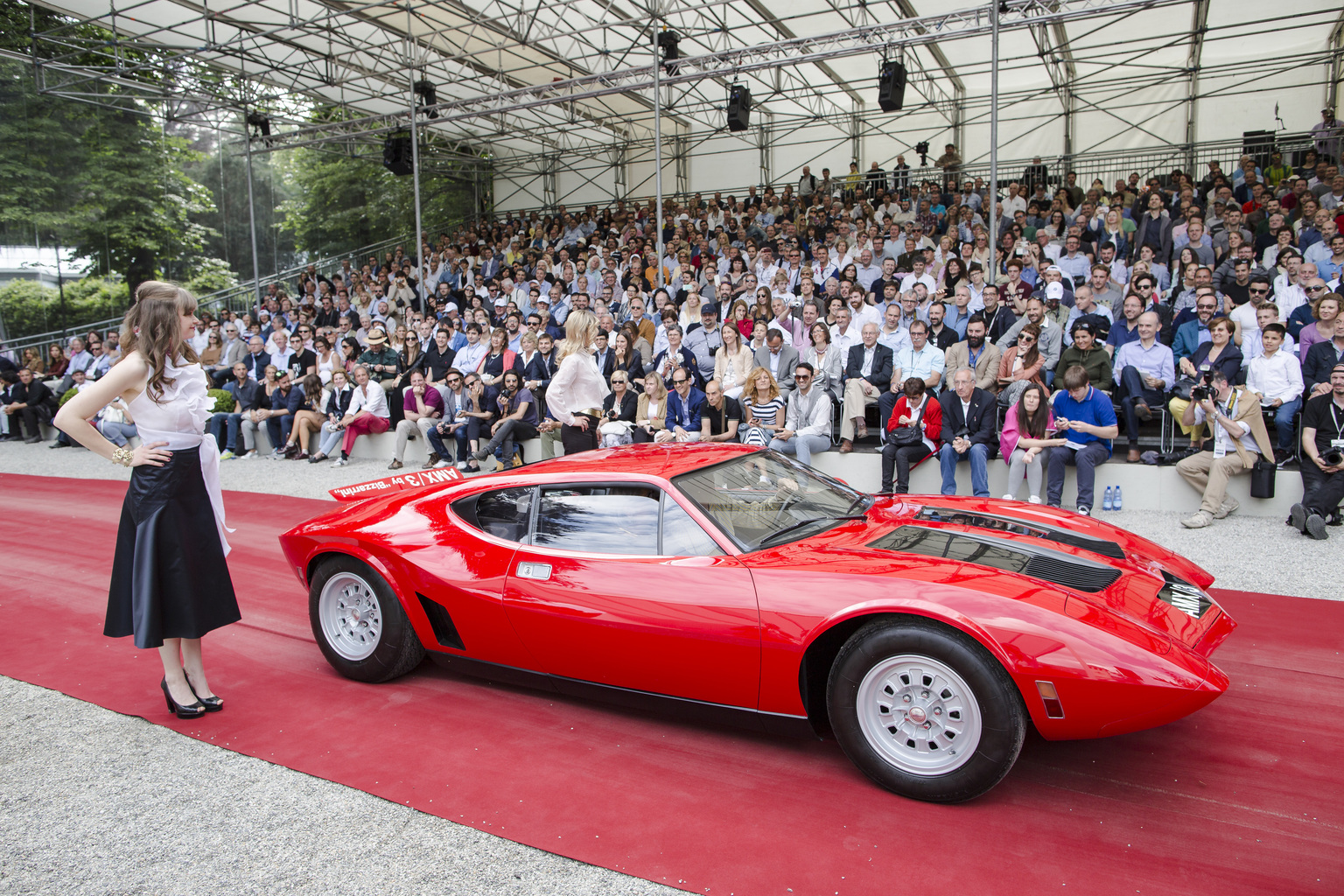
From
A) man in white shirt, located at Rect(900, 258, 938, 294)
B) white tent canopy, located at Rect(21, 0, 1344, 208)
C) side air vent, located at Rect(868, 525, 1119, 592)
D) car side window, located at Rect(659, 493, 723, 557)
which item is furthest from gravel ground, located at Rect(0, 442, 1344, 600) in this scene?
white tent canopy, located at Rect(21, 0, 1344, 208)

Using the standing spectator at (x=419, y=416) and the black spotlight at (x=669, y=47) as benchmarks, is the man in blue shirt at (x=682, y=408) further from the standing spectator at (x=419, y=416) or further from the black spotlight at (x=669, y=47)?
the black spotlight at (x=669, y=47)

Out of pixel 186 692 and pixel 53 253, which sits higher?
pixel 53 253

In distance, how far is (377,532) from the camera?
160 inches

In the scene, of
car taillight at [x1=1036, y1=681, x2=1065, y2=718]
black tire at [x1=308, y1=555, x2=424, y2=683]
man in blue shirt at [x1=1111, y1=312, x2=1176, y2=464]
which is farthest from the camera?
man in blue shirt at [x1=1111, y1=312, x2=1176, y2=464]

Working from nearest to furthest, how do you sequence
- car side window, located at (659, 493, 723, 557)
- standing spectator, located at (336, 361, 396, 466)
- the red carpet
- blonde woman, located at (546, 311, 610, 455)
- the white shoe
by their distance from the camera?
the red carpet < car side window, located at (659, 493, 723, 557) < the white shoe < blonde woman, located at (546, 311, 610, 455) < standing spectator, located at (336, 361, 396, 466)

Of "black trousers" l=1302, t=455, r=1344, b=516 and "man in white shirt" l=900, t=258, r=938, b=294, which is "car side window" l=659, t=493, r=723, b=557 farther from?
"man in white shirt" l=900, t=258, r=938, b=294

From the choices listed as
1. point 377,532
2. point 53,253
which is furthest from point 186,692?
point 53,253

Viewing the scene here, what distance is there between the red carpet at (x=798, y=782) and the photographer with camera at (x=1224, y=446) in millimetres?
2430

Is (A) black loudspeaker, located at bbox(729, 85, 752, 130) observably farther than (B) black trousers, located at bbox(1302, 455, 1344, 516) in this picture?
Yes

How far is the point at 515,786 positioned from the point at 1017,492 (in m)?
5.95

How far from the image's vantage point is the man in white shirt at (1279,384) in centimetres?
725

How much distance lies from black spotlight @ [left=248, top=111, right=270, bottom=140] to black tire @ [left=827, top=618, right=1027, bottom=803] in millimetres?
21231

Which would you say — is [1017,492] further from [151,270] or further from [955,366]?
[151,270]

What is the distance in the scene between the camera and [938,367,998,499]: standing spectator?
Answer: 776 cm
